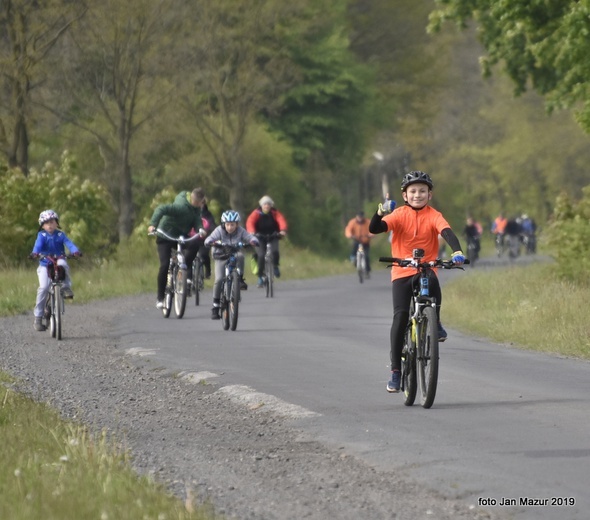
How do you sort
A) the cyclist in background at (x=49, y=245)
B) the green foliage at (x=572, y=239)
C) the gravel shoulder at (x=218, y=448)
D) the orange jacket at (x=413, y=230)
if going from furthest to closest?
the green foliage at (x=572, y=239)
the cyclist in background at (x=49, y=245)
the orange jacket at (x=413, y=230)
the gravel shoulder at (x=218, y=448)

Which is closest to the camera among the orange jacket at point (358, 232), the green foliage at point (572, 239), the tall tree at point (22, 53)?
the green foliage at point (572, 239)

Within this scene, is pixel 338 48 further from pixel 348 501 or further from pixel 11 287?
pixel 348 501

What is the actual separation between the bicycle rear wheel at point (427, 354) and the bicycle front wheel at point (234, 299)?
9180mm

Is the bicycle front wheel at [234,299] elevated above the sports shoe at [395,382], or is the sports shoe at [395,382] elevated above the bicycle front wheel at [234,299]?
the bicycle front wheel at [234,299]

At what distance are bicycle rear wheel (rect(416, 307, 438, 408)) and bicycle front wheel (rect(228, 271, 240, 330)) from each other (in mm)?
9180

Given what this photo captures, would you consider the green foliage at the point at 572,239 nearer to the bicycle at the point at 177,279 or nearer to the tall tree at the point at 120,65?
the bicycle at the point at 177,279

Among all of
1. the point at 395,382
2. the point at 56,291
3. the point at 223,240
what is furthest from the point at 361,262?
the point at 395,382

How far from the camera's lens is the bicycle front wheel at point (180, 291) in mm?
22484

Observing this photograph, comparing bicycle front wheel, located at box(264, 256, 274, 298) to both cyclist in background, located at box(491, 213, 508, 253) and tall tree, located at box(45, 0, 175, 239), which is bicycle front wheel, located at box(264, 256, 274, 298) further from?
cyclist in background, located at box(491, 213, 508, 253)

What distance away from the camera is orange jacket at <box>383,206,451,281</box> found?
36.7ft

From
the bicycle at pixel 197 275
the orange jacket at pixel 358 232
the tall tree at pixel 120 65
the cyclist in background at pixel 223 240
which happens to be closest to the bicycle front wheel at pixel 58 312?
the cyclist in background at pixel 223 240

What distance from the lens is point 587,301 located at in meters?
21.0

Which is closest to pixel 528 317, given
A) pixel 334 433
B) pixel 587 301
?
pixel 587 301

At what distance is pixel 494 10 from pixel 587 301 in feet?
21.3
